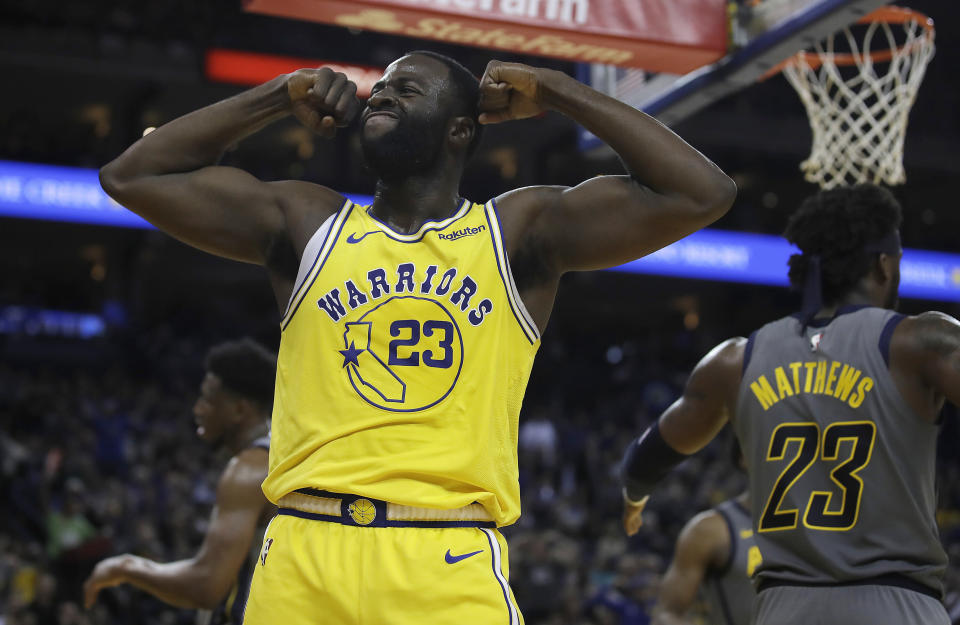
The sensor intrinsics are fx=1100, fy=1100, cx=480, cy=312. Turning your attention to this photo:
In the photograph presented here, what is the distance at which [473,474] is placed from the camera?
2.45 m

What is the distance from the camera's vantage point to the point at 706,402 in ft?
11.2

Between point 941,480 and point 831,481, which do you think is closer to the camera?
point 831,481

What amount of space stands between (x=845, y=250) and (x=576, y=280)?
64.0 feet

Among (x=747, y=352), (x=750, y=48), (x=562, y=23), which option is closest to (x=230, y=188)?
(x=747, y=352)

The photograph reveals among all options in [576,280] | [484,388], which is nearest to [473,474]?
[484,388]

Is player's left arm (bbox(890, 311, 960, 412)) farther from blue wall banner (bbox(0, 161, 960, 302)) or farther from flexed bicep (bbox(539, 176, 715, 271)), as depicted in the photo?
blue wall banner (bbox(0, 161, 960, 302))

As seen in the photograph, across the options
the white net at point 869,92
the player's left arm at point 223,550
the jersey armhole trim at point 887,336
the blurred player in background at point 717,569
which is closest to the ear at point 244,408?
Answer: the player's left arm at point 223,550

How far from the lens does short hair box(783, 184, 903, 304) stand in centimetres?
320

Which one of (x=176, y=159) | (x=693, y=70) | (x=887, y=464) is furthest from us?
(x=693, y=70)

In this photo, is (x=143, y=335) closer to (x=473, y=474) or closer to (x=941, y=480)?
(x=941, y=480)

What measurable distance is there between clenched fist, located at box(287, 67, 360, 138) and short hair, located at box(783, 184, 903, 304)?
1.43 m

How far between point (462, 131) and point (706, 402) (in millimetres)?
1208

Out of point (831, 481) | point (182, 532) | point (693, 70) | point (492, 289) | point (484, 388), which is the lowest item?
point (182, 532)

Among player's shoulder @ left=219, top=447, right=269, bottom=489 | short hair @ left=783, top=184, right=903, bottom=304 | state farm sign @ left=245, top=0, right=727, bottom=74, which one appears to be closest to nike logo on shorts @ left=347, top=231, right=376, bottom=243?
short hair @ left=783, top=184, right=903, bottom=304
